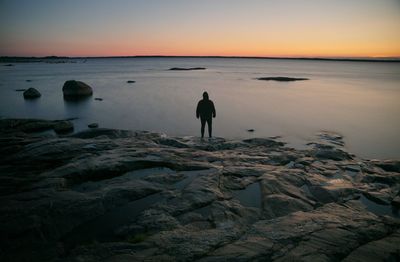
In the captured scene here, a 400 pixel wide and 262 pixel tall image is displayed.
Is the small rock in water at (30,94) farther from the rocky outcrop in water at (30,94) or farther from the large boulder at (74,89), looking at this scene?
the large boulder at (74,89)

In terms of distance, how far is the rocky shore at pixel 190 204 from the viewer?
5.80m

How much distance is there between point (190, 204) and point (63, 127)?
15797mm

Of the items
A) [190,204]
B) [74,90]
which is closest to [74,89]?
[74,90]

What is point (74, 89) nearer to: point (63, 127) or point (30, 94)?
point (30, 94)

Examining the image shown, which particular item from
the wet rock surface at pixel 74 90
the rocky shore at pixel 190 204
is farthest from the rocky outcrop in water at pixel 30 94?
the rocky shore at pixel 190 204

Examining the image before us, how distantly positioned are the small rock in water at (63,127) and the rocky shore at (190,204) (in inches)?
209

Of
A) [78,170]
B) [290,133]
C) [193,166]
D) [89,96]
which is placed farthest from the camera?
[89,96]

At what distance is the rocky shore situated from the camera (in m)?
5.80

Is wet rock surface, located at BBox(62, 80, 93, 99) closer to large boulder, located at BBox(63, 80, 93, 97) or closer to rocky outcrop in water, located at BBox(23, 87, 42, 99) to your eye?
large boulder, located at BBox(63, 80, 93, 97)

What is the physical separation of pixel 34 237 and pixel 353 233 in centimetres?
746

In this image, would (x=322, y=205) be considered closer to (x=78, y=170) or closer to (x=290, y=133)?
(x=78, y=170)

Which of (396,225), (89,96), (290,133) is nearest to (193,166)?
(396,225)

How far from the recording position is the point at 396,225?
282 inches

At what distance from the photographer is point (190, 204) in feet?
26.5
